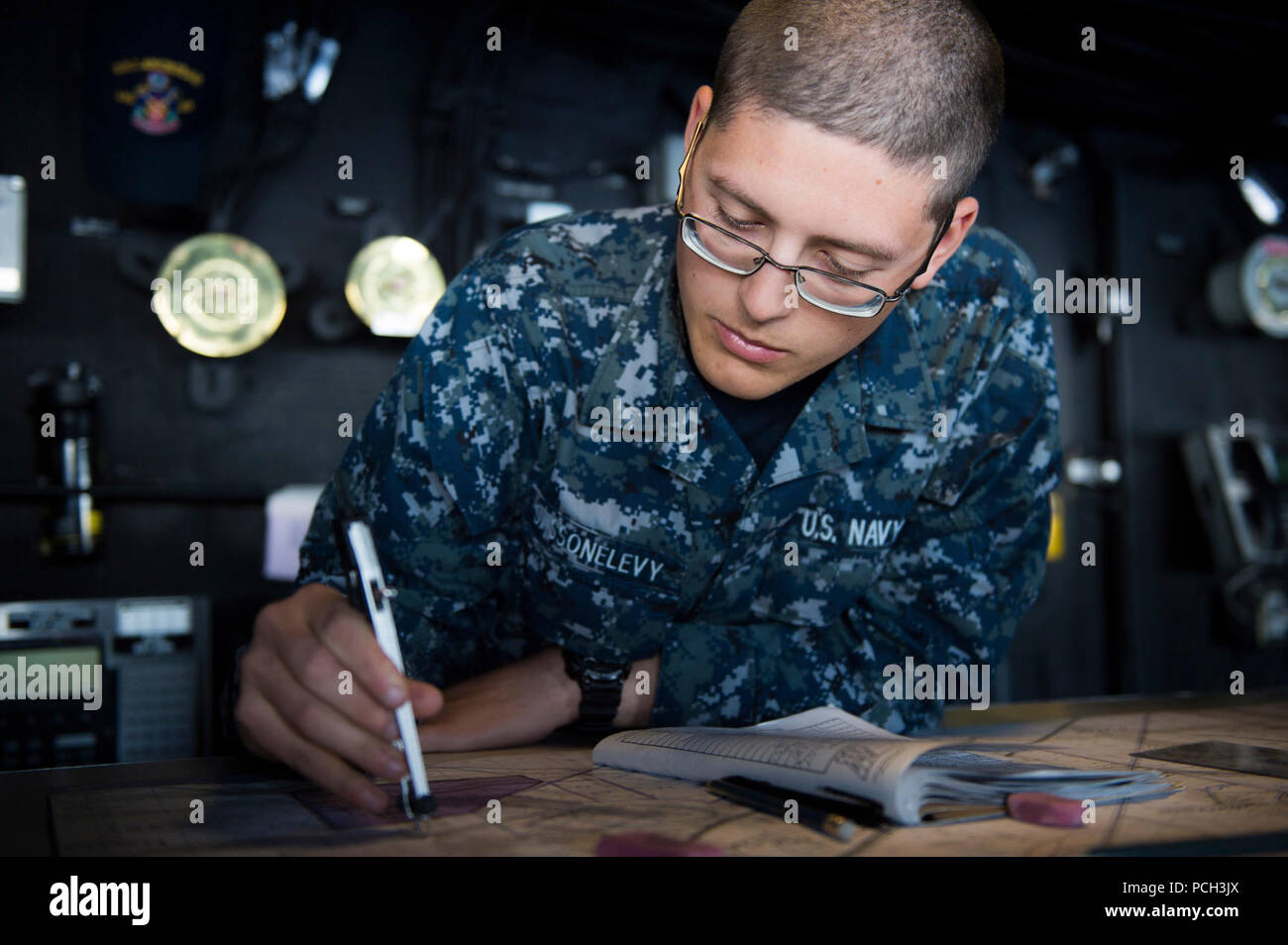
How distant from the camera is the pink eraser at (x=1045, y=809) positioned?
2.64ft

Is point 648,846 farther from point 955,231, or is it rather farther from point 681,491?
point 955,231

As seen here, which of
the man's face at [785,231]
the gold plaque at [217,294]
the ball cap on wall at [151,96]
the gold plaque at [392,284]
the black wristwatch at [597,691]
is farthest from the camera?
the gold plaque at [392,284]

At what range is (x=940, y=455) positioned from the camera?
153 centimetres

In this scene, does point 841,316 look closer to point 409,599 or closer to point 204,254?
point 409,599

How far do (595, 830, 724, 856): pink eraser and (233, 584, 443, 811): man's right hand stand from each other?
0.60 ft

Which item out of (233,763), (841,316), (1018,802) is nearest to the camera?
(1018,802)

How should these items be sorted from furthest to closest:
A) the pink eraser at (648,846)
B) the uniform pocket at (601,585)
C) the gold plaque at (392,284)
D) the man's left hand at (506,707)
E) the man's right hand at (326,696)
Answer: the gold plaque at (392,284)
the uniform pocket at (601,585)
the man's left hand at (506,707)
the man's right hand at (326,696)
the pink eraser at (648,846)

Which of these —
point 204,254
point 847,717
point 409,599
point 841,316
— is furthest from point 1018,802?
point 204,254

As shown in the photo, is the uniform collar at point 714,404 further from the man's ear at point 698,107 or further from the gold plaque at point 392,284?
the gold plaque at point 392,284

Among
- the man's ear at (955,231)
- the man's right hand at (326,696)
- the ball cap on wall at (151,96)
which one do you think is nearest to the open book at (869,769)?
the man's right hand at (326,696)

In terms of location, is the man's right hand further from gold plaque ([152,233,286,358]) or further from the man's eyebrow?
gold plaque ([152,233,286,358])

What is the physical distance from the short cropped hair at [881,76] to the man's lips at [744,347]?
228mm

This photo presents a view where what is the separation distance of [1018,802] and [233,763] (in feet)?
2.60
